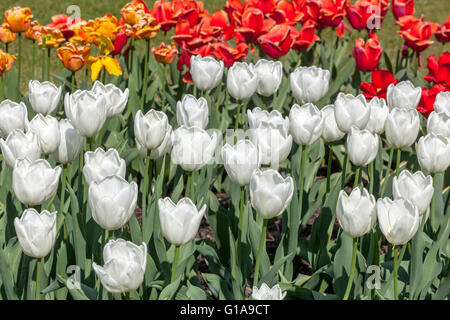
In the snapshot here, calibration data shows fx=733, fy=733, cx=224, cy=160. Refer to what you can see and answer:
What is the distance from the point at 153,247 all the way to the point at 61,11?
6144 mm

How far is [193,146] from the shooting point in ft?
→ 8.00

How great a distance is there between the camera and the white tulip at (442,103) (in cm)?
293

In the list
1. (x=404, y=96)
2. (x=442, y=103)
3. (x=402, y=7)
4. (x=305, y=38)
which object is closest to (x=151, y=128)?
(x=404, y=96)

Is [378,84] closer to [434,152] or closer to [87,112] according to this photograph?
[434,152]

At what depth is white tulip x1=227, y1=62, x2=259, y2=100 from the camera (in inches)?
122

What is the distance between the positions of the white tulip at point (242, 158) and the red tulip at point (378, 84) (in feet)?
4.75

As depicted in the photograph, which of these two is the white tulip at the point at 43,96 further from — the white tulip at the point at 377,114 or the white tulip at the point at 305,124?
the white tulip at the point at 377,114

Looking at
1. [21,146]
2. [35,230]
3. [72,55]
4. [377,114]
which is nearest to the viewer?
[35,230]

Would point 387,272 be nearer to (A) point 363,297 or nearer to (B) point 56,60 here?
(A) point 363,297

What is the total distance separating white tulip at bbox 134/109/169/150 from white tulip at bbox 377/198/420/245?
2.66ft

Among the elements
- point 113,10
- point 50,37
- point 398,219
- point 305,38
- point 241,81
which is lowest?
point 113,10

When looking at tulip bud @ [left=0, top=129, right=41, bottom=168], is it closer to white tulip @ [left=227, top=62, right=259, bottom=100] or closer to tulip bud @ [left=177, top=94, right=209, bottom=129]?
tulip bud @ [left=177, top=94, right=209, bottom=129]

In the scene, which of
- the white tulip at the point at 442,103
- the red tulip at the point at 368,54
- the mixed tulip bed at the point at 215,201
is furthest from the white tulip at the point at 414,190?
the red tulip at the point at 368,54

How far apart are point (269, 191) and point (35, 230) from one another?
66 cm
